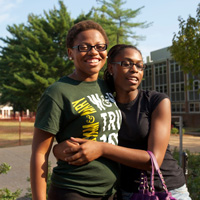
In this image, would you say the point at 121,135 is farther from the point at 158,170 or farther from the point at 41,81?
the point at 41,81

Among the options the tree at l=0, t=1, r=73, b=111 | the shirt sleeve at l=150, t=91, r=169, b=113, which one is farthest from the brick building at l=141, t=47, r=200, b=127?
the shirt sleeve at l=150, t=91, r=169, b=113

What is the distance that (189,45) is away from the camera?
1373 centimetres

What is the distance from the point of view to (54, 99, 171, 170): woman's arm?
1575mm

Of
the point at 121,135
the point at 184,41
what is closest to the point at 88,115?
the point at 121,135

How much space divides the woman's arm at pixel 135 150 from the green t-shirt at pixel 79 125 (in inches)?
2.7

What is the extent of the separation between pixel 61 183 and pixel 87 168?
0.18m

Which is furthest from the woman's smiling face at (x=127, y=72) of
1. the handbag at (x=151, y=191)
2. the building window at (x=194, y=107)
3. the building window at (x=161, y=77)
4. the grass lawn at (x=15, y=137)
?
the building window at (x=161, y=77)

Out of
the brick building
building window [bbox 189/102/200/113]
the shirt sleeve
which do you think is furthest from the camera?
the brick building

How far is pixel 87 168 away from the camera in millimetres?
1631

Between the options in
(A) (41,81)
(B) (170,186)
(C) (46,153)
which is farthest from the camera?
(A) (41,81)

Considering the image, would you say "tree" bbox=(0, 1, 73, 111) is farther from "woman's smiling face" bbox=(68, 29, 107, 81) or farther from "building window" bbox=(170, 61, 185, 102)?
"woman's smiling face" bbox=(68, 29, 107, 81)

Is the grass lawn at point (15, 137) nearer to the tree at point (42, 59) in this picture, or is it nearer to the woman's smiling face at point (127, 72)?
the tree at point (42, 59)

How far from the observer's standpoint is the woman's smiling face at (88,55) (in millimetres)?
1795

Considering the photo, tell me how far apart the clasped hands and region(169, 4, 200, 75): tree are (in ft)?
41.0
